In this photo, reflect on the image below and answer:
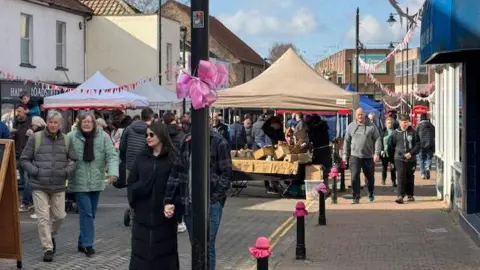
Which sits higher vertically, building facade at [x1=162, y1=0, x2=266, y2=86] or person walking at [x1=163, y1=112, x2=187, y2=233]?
building facade at [x1=162, y1=0, x2=266, y2=86]

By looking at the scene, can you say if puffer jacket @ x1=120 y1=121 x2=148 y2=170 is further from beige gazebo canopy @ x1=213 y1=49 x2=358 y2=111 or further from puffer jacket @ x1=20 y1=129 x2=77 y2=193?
beige gazebo canopy @ x1=213 y1=49 x2=358 y2=111

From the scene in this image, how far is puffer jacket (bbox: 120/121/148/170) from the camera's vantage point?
1028 cm

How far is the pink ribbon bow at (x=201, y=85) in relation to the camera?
5453mm

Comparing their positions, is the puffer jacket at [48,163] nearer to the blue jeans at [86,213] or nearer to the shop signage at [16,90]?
the blue jeans at [86,213]

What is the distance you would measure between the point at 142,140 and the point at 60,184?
1.86 m

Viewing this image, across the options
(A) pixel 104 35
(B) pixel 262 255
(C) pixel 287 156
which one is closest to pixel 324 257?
(B) pixel 262 255

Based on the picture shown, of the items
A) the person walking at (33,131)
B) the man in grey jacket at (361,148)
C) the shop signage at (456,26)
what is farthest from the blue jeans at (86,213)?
the man in grey jacket at (361,148)

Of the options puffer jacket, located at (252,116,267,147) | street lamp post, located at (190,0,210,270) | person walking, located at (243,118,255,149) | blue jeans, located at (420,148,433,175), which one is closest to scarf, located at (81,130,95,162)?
street lamp post, located at (190,0,210,270)

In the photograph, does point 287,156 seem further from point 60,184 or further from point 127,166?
point 60,184

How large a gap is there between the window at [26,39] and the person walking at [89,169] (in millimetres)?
16865

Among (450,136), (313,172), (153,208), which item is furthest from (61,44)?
(153,208)

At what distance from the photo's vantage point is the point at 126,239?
10430 millimetres

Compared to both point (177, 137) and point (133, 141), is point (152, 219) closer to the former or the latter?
point (177, 137)

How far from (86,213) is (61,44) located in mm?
20172
